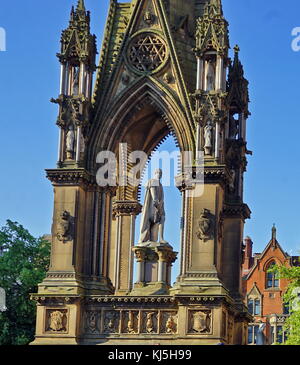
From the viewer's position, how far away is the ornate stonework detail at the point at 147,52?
42.6 metres

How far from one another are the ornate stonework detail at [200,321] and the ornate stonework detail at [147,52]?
322 inches

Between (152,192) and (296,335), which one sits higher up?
(152,192)

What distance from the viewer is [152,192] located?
41750 mm

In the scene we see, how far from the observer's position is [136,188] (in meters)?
44.8

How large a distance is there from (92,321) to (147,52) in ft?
29.0

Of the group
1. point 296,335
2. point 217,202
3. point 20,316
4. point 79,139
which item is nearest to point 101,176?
point 79,139

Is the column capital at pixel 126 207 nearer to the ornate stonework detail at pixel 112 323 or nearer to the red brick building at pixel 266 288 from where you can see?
the ornate stonework detail at pixel 112 323

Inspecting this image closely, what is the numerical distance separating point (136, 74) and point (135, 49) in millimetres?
915

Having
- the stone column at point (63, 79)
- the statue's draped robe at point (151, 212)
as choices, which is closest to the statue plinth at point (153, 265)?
the statue's draped robe at point (151, 212)

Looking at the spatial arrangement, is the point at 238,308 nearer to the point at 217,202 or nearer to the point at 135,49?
the point at 217,202

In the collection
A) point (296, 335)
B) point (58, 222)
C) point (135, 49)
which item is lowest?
point (296, 335)

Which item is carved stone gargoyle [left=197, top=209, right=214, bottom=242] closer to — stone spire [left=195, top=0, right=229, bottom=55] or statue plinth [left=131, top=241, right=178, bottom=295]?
statue plinth [left=131, top=241, right=178, bottom=295]

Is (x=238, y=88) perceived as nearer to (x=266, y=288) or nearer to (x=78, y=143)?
(x=78, y=143)

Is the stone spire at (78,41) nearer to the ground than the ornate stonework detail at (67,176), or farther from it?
farther from it
